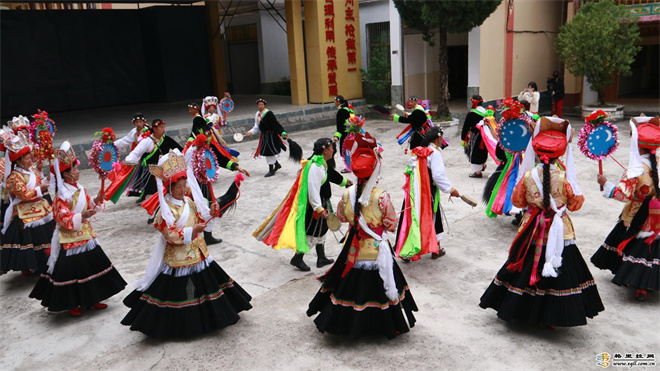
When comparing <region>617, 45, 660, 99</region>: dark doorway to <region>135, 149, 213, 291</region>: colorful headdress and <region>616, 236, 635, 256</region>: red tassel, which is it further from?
<region>135, 149, 213, 291</region>: colorful headdress

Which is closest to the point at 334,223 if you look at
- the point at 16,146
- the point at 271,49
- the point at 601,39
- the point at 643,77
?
the point at 16,146

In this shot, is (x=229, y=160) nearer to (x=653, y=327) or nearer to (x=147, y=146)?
(x=147, y=146)

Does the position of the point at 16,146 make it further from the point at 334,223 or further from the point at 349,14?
the point at 349,14

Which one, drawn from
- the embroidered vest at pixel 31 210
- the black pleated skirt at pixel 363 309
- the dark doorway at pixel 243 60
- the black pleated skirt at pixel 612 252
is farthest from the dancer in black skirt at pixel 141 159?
the dark doorway at pixel 243 60

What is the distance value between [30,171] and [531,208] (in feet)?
17.0

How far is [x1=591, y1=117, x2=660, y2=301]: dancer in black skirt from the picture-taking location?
16.2 feet

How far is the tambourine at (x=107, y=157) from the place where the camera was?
580cm

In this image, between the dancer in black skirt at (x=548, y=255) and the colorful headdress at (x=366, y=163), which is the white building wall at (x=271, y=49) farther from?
the dancer in black skirt at (x=548, y=255)

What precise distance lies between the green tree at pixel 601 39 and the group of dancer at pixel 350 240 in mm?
10110

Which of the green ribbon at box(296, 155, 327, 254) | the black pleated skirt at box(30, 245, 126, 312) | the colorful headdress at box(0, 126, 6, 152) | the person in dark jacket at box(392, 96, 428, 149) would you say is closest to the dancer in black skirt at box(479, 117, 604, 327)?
the green ribbon at box(296, 155, 327, 254)

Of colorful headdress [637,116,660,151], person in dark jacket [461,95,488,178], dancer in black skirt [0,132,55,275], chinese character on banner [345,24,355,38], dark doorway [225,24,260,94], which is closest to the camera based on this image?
colorful headdress [637,116,660,151]

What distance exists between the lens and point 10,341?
5.05 metres

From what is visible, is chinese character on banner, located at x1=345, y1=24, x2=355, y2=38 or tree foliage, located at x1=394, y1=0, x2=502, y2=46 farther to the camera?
chinese character on banner, located at x1=345, y1=24, x2=355, y2=38
